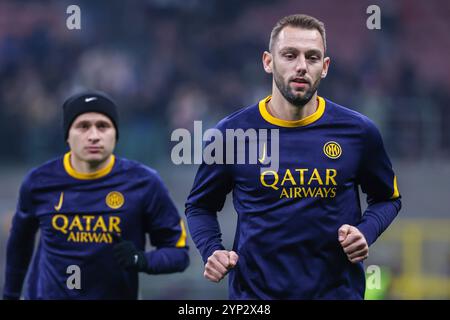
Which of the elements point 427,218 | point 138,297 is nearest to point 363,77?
point 427,218

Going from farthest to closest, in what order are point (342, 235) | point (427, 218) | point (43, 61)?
point (43, 61), point (427, 218), point (342, 235)

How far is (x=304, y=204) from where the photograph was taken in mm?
4348

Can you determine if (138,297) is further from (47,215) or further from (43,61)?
(43,61)

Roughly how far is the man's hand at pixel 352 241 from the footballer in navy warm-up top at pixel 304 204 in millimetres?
133

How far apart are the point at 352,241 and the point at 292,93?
0.75 meters

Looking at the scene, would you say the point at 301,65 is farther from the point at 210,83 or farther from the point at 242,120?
the point at 210,83

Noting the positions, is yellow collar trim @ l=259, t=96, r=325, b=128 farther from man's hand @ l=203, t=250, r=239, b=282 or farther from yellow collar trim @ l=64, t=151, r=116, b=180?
yellow collar trim @ l=64, t=151, r=116, b=180

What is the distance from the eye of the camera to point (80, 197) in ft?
18.6

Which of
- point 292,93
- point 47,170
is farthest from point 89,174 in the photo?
point 292,93

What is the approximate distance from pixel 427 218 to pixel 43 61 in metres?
6.71

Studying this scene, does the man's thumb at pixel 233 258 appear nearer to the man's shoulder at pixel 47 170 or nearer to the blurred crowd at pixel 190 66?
the man's shoulder at pixel 47 170

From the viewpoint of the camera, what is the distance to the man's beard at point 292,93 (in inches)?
171

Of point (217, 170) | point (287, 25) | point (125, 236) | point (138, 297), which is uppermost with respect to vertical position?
point (287, 25)

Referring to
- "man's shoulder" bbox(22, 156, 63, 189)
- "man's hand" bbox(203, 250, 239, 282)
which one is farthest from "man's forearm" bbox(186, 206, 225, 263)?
"man's shoulder" bbox(22, 156, 63, 189)
